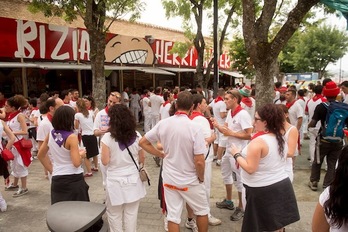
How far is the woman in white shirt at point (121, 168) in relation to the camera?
3.09 metres

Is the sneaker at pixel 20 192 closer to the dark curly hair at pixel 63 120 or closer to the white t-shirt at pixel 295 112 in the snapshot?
the dark curly hair at pixel 63 120

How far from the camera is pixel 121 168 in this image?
3.15m

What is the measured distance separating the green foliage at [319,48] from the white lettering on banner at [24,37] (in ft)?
107

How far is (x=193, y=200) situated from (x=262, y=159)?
0.91 m

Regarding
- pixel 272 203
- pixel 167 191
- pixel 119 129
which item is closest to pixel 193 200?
pixel 167 191

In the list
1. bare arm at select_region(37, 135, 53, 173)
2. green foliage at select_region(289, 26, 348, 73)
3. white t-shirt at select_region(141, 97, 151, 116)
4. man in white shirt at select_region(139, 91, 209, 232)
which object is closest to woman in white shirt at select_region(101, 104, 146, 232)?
man in white shirt at select_region(139, 91, 209, 232)

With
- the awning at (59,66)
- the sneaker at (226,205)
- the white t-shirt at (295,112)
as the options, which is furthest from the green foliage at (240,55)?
the sneaker at (226,205)

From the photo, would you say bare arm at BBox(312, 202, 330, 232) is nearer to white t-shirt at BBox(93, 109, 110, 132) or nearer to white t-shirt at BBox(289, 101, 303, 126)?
white t-shirt at BBox(93, 109, 110, 132)

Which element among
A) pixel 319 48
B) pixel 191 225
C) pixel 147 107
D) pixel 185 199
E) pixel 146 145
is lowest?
pixel 191 225

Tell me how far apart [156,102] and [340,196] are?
8931 mm

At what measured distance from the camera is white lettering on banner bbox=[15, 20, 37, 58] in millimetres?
10055

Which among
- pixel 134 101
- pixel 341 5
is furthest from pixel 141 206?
pixel 134 101

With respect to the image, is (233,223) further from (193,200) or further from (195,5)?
(195,5)

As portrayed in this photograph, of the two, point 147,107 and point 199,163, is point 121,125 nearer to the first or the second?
point 199,163
